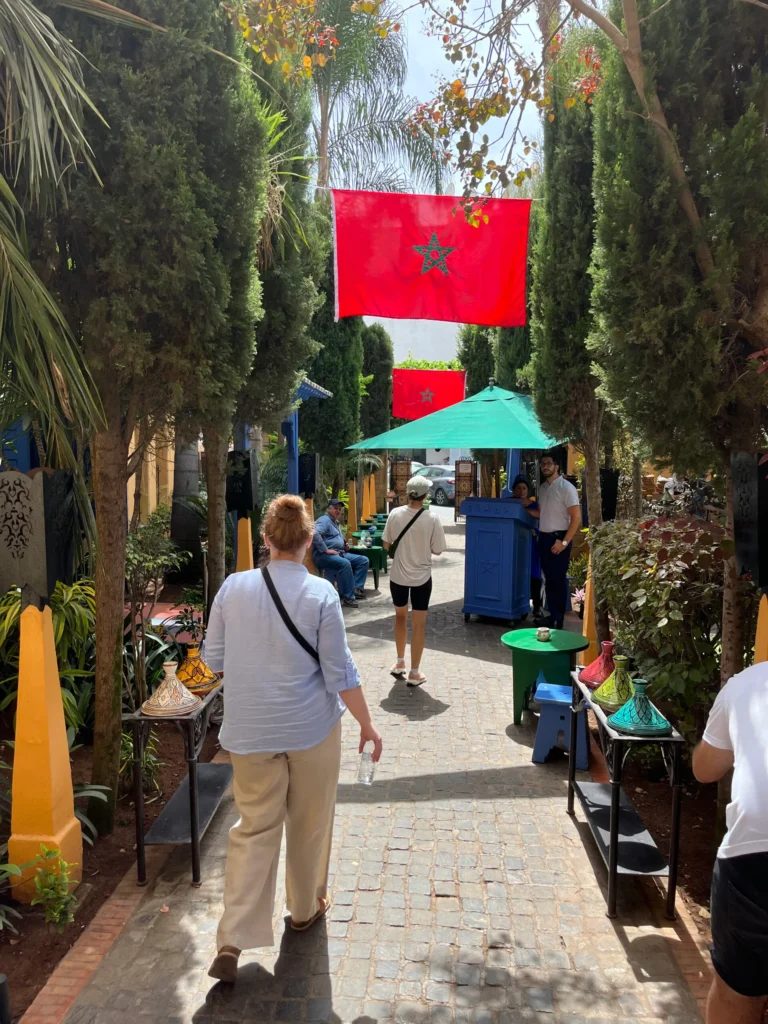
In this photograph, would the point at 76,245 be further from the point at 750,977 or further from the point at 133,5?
the point at 750,977

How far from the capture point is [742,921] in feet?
6.96

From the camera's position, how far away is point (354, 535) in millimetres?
13344

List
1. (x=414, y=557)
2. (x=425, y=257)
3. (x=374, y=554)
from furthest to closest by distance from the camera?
1. (x=374, y=554)
2. (x=425, y=257)
3. (x=414, y=557)

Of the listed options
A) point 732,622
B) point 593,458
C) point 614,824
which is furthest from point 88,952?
point 593,458

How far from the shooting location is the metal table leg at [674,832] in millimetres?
3248

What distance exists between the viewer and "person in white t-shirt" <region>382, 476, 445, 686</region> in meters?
6.70

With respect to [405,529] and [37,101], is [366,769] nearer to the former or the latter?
[37,101]

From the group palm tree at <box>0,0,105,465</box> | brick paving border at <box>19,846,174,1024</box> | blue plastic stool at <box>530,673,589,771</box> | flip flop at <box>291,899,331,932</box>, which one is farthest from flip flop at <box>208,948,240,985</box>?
blue plastic stool at <box>530,673,589,771</box>

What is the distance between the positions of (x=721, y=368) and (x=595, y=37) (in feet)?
8.34

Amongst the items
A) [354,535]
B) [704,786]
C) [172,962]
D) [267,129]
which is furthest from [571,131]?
[354,535]

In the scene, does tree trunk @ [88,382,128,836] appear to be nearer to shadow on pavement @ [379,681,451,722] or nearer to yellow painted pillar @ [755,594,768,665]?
shadow on pavement @ [379,681,451,722]

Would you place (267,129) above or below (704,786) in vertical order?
above

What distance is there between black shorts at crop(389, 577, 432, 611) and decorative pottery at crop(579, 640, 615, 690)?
2.51 m

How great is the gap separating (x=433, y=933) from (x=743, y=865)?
5.31ft
